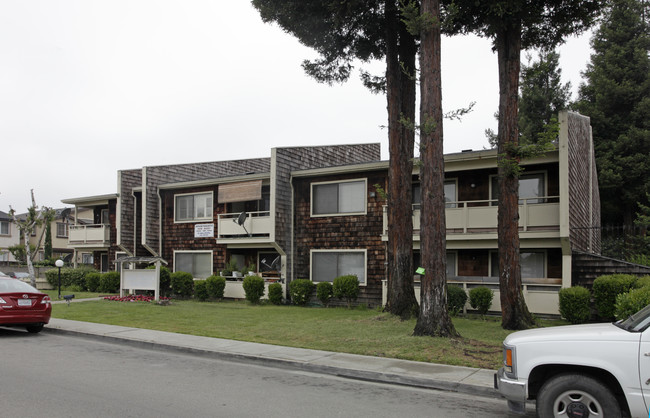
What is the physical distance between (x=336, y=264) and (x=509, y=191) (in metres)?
9.40

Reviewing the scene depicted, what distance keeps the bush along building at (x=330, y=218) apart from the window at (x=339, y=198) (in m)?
0.04

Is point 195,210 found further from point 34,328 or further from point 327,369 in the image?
point 327,369

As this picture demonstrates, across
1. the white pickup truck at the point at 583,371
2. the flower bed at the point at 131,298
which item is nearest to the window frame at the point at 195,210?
the flower bed at the point at 131,298

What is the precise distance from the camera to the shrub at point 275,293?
21.3 metres

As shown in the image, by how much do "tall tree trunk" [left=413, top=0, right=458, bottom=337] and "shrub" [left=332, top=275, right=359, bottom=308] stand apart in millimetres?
8072

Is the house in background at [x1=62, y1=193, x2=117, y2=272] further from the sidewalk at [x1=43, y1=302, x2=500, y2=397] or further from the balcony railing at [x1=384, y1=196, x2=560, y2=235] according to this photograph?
the balcony railing at [x1=384, y1=196, x2=560, y2=235]

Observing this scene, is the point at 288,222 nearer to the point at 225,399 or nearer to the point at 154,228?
the point at 154,228

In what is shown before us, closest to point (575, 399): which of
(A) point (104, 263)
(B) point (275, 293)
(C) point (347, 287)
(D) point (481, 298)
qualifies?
(D) point (481, 298)

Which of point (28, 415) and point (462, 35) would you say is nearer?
point (28, 415)

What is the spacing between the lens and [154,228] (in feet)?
86.4

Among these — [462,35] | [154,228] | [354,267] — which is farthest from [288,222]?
[462,35]

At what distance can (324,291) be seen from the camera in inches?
800

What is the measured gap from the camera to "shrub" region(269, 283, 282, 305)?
21.3 m

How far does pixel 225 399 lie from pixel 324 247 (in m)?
A: 14.8
